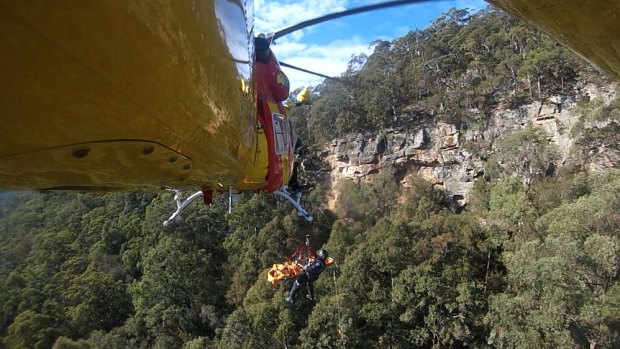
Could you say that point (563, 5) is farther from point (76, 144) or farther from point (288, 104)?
point (288, 104)

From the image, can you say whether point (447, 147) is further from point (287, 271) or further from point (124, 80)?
point (124, 80)

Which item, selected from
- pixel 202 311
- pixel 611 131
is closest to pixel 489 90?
pixel 611 131

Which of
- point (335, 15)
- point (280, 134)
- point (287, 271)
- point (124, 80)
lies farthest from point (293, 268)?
point (124, 80)

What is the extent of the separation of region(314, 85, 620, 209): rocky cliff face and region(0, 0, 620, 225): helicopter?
26.2 metres

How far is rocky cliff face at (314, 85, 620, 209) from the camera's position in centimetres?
2658

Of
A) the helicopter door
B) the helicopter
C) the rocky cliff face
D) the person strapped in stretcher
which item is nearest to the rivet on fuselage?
the helicopter

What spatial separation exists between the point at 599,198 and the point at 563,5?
1867cm

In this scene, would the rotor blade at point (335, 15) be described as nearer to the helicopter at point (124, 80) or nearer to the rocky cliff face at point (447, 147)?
the helicopter at point (124, 80)

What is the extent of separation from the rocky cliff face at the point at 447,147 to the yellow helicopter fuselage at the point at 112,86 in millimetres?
26355

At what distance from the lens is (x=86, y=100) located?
725 mm

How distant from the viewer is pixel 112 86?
0.74 meters

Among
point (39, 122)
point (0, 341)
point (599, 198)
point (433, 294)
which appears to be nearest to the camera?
point (39, 122)

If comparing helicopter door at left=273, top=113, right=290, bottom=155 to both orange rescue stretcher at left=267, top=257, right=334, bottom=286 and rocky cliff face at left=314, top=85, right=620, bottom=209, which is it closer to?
orange rescue stretcher at left=267, top=257, right=334, bottom=286

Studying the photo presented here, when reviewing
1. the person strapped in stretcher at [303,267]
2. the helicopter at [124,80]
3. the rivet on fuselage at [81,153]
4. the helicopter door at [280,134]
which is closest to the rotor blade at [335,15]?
the helicopter door at [280,134]
